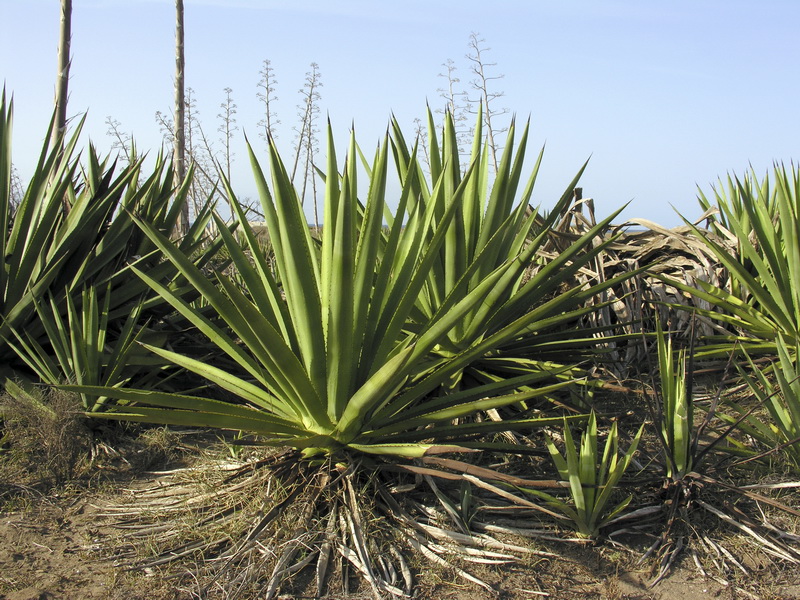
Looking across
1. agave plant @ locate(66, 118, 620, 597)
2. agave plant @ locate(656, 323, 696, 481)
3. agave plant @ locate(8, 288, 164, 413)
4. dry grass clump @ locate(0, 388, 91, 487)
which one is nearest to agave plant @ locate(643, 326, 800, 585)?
agave plant @ locate(656, 323, 696, 481)

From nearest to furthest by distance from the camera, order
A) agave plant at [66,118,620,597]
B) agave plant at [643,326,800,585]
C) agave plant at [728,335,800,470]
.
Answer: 1. agave plant at [66,118,620,597]
2. agave plant at [643,326,800,585]
3. agave plant at [728,335,800,470]

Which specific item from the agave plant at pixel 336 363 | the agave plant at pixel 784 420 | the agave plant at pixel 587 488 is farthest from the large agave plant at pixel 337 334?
the agave plant at pixel 784 420

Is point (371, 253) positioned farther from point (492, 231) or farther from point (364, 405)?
point (492, 231)

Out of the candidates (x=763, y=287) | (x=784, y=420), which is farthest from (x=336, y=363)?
(x=763, y=287)

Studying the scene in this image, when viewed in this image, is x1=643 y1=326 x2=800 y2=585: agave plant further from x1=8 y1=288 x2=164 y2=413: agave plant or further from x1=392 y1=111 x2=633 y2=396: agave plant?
x1=8 y1=288 x2=164 y2=413: agave plant

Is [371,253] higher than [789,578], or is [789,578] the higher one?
[371,253]

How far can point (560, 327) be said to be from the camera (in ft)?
16.6

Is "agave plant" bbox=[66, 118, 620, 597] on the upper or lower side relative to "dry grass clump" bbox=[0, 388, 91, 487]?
upper

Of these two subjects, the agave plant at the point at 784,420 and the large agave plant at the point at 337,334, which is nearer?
the large agave plant at the point at 337,334

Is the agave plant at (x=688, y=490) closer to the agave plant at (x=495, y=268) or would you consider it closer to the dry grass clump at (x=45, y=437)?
the agave plant at (x=495, y=268)

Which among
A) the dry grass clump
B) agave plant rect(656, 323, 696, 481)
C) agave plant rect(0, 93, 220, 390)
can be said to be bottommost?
the dry grass clump

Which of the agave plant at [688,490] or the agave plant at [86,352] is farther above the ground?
the agave plant at [86,352]

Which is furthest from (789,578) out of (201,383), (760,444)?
(201,383)

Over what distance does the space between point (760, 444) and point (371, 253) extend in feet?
7.42
